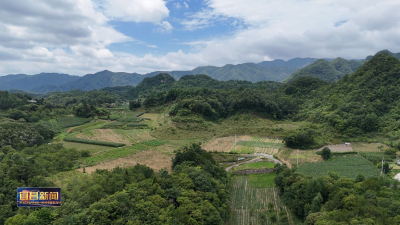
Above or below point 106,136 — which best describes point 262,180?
below

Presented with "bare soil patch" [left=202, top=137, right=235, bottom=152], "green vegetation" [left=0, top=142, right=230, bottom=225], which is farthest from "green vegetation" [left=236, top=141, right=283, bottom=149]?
"green vegetation" [left=0, top=142, right=230, bottom=225]

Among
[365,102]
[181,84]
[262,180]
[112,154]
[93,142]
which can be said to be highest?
[181,84]

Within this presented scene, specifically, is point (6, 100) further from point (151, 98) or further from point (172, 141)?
point (172, 141)

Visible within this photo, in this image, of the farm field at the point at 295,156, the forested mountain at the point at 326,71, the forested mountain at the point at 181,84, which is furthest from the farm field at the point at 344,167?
the forested mountain at the point at 326,71

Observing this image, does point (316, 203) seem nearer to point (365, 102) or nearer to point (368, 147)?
point (368, 147)

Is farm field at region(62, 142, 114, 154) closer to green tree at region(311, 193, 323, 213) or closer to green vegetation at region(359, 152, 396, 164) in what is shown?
green tree at region(311, 193, 323, 213)

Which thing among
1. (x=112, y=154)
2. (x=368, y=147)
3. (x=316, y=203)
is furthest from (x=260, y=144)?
(x=112, y=154)
